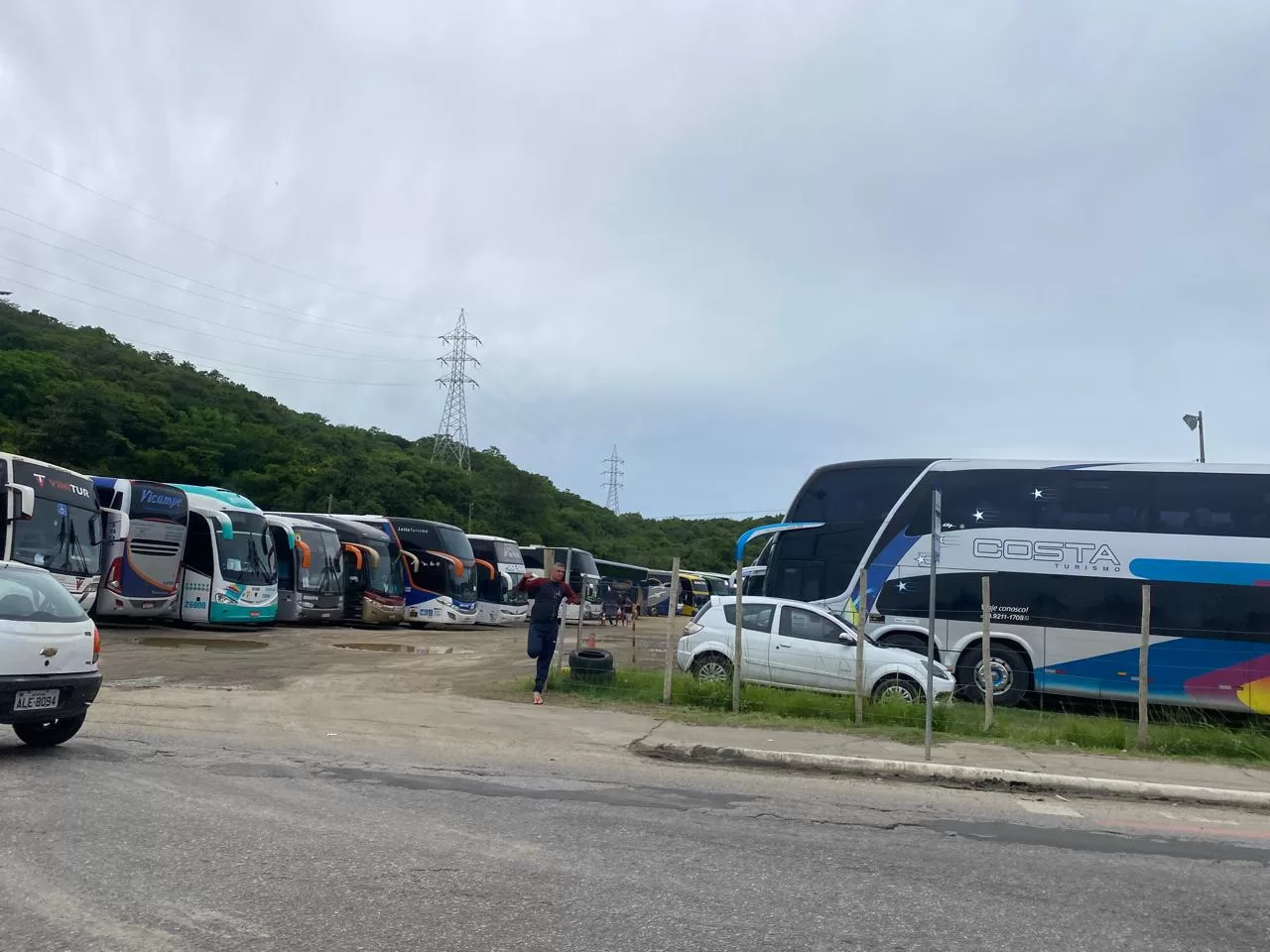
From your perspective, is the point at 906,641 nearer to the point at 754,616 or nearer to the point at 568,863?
the point at 754,616

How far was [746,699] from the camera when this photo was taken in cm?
1327

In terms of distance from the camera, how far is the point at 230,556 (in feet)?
83.1

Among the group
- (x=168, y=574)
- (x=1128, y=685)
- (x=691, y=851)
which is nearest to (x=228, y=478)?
(x=168, y=574)

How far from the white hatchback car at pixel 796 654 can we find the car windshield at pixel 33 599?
8.72m

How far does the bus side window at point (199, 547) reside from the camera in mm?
25016

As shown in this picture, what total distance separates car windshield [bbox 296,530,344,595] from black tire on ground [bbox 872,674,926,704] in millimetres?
20207

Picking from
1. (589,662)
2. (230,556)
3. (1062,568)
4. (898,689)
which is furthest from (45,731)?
(230,556)

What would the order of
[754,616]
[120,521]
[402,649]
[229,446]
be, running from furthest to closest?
[229,446], [402,649], [120,521], [754,616]

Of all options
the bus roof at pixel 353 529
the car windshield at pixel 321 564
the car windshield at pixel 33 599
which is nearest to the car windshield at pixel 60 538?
the car windshield at pixel 321 564

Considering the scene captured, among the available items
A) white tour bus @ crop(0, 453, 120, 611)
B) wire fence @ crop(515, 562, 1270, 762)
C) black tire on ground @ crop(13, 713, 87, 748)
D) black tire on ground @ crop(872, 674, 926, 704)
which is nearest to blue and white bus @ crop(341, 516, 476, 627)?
white tour bus @ crop(0, 453, 120, 611)

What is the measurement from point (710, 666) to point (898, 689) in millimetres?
2895

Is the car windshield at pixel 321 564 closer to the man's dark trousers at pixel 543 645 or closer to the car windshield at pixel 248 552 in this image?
the car windshield at pixel 248 552

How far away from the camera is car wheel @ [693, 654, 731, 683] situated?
14.8 m

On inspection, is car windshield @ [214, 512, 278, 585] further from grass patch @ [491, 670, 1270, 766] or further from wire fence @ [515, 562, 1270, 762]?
wire fence @ [515, 562, 1270, 762]
